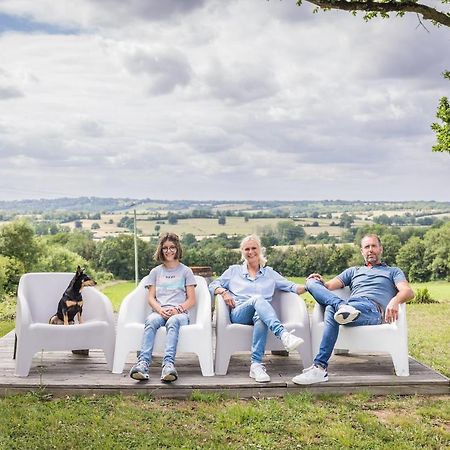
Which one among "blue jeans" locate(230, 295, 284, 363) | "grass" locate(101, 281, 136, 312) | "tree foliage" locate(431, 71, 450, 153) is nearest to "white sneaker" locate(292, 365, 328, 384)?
"blue jeans" locate(230, 295, 284, 363)

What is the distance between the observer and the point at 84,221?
18.2 m

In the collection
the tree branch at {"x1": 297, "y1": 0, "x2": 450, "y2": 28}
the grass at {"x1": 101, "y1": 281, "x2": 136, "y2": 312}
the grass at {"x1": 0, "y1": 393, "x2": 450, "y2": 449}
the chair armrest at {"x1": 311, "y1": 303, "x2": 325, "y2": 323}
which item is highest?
the tree branch at {"x1": 297, "y1": 0, "x2": 450, "y2": 28}

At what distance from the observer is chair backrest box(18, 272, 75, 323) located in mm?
5504

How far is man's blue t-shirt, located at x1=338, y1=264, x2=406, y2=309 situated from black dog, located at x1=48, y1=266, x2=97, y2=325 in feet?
6.95

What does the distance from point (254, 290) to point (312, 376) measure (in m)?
0.88

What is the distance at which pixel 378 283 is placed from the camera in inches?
197

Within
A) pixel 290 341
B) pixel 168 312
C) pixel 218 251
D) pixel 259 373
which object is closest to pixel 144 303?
pixel 168 312

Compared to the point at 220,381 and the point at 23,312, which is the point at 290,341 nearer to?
the point at 220,381

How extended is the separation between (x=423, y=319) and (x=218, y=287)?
5602mm

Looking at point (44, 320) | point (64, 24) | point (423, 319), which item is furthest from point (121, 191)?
point (44, 320)

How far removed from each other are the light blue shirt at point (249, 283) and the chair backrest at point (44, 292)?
132 centimetres

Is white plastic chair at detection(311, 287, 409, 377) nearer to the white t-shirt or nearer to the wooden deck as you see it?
the wooden deck

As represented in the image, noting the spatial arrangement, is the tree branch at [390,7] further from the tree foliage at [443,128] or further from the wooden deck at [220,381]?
the wooden deck at [220,381]

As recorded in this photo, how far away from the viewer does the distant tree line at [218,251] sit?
12.8 m
